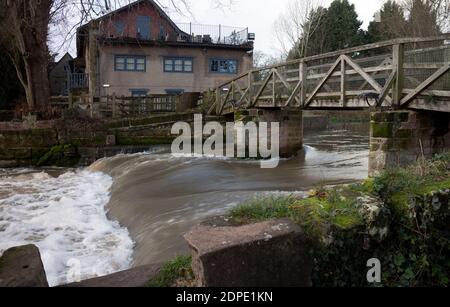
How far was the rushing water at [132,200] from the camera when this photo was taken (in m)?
7.84

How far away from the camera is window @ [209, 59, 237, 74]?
3459 cm

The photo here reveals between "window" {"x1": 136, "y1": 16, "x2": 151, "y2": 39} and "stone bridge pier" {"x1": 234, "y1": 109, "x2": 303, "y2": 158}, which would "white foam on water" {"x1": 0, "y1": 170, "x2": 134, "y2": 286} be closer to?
"stone bridge pier" {"x1": 234, "y1": 109, "x2": 303, "y2": 158}

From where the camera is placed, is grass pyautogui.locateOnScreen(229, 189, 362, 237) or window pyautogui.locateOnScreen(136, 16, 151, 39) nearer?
grass pyautogui.locateOnScreen(229, 189, 362, 237)

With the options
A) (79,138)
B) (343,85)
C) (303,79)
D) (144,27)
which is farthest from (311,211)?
(144,27)

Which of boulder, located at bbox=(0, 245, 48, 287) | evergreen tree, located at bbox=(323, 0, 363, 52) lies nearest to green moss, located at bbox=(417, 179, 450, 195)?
boulder, located at bbox=(0, 245, 48, 287)

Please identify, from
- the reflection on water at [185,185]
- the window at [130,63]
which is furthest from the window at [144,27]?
the reflection on water at [185,185]

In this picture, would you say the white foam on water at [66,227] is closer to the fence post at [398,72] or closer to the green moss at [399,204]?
the green moss at [399,204]

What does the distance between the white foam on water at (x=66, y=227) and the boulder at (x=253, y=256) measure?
12.7 ft

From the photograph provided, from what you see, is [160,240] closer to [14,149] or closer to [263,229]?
[263,229]

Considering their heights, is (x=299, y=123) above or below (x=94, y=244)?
above

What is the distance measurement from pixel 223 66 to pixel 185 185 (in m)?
24.3
